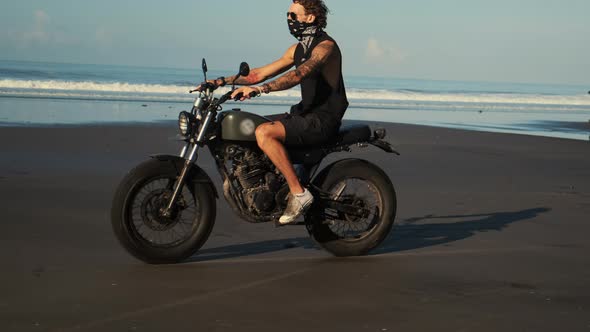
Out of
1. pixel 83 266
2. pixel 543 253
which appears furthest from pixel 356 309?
pixel 543 253

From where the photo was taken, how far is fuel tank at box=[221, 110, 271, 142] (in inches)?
251

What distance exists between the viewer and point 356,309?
17.3 feet

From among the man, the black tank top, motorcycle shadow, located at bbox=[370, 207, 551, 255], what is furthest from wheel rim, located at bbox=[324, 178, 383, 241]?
the black tank top

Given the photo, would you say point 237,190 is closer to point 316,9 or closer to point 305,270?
point 305,270

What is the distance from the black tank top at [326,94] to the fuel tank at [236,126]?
505mm

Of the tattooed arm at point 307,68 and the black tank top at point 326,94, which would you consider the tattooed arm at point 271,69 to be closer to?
the black tank top at point 326,94

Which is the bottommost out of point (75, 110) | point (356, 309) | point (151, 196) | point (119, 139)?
point (356, 309)

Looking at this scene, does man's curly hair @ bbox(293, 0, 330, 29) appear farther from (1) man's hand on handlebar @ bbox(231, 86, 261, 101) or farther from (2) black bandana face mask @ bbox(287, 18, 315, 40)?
(1) man's hand on handlebar @ bbox(231, 86, 261, 101)

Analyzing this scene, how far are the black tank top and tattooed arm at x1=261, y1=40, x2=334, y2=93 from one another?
64 millimetres

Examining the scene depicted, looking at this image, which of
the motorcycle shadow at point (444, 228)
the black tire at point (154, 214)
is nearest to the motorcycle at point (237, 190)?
the black tire at point (154, 214)

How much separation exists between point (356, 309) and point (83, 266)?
199 centimetres

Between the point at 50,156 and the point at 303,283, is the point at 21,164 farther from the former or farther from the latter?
the point at 303,283

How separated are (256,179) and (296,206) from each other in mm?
A: 356

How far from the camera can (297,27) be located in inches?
265
